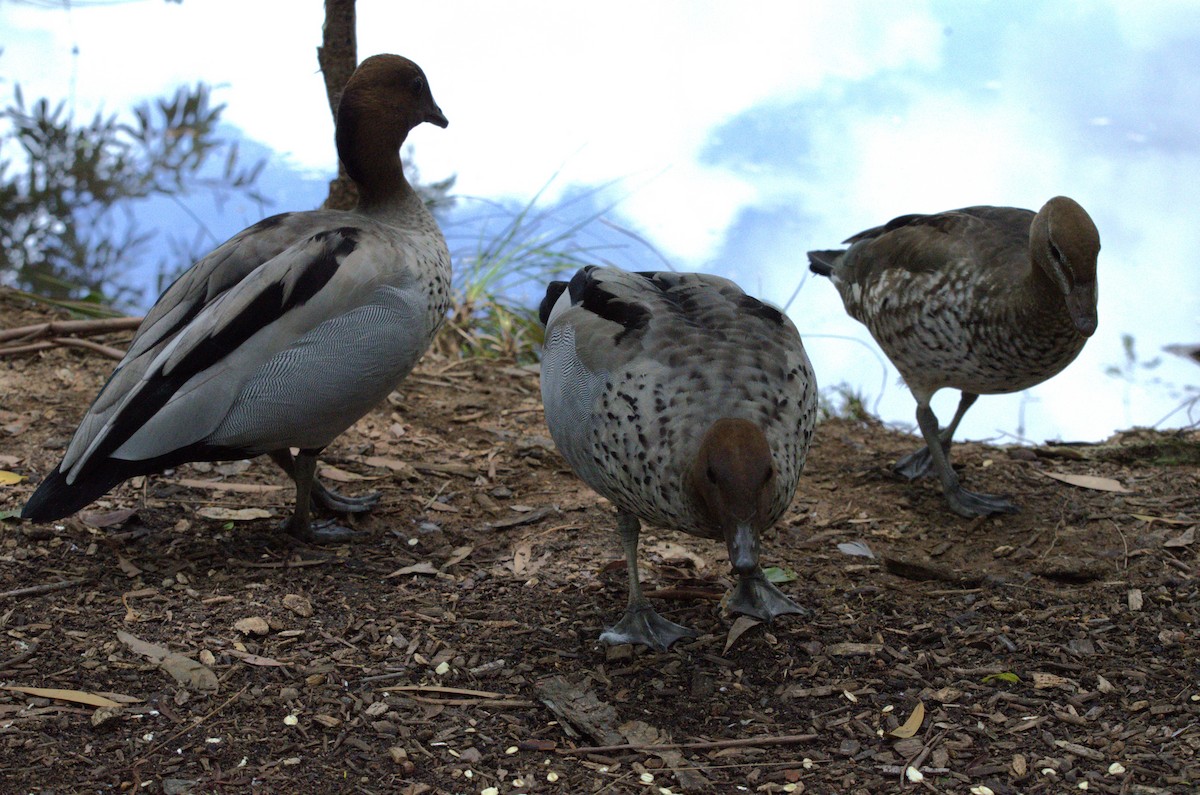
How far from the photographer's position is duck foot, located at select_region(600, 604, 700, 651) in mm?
3342

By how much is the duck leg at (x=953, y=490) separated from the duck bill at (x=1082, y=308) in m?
0.85

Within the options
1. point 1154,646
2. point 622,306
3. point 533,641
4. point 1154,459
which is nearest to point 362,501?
point 533,641

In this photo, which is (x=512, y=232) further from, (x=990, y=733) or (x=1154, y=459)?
(x=990, y=733)

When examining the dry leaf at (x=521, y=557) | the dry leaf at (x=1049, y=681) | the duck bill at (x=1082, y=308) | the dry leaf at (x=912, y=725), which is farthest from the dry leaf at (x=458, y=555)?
the duck bill at (x=1082, y=308)

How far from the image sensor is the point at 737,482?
2775mm

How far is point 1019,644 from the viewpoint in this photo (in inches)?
133

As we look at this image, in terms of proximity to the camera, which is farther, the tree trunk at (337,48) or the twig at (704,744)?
the tree trunk at (337,48)

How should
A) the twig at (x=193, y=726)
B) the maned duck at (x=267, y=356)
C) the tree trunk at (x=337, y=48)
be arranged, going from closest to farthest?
the twig at (x=193, y=726) → the maned duck at (x=267, y=356) → the tree trunk at (x=337, y=48)

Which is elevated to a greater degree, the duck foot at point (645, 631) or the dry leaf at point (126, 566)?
the duck foot at point (645, 631)

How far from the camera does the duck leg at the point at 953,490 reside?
4.46 metres

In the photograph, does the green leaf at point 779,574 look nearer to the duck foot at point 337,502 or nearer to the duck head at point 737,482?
the duck head at point 737,482

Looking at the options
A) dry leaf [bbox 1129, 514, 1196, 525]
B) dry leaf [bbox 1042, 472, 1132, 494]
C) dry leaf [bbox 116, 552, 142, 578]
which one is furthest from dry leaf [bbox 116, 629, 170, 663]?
dry leaf [bbox 1042, 472, 1132, 494]

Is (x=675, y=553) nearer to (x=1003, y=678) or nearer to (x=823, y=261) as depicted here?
(x=1003, y=678)

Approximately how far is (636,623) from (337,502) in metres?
1.48
